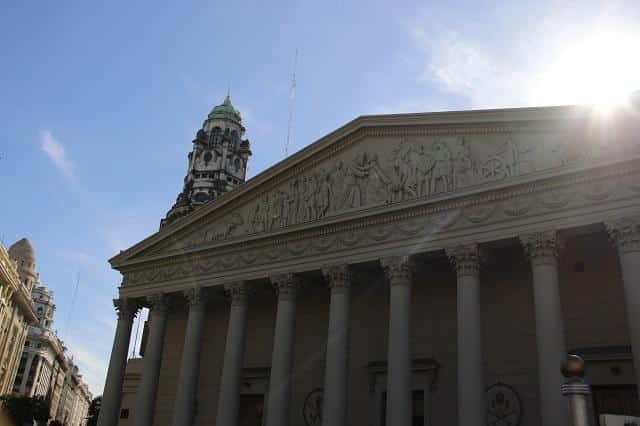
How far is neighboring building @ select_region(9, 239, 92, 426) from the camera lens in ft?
271

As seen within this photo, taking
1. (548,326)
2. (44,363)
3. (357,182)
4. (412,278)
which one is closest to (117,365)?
(357,182)

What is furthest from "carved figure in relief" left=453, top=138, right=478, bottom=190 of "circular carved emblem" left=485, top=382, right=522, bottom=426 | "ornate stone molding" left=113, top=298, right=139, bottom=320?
"ornate stone molding" left=113, top=298, right=139, bottom=320

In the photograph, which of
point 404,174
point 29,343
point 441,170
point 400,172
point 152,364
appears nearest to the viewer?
point 441,170

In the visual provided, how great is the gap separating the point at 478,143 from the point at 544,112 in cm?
219

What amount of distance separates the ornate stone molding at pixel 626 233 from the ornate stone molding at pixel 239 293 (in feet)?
41.6

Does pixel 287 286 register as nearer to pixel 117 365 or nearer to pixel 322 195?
pixel 322 195

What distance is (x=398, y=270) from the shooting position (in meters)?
19.1

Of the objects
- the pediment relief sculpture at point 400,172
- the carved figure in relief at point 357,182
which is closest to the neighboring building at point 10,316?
the pediment relief sculpture at point 400,172

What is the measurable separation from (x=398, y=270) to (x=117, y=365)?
1291 cm

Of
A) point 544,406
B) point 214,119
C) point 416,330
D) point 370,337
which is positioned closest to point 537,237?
point 544,406

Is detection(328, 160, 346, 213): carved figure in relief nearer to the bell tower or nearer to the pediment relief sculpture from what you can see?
the pediment relief sculpture

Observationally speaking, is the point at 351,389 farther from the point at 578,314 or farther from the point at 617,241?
the point at 617,241

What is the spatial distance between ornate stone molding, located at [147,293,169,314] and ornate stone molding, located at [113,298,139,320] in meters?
1.41

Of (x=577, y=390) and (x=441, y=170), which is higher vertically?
(x=441, y=170)
